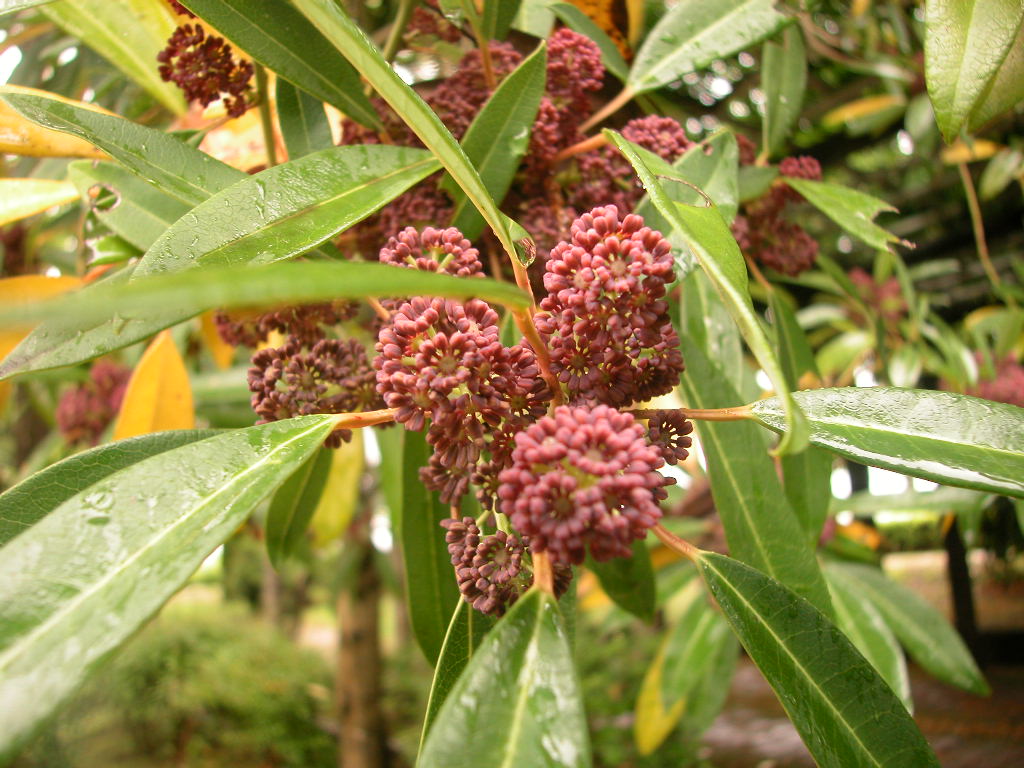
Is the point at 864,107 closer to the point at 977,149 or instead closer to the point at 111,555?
the point at 977,149

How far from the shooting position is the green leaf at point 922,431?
39 cm

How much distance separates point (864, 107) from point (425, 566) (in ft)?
5.03

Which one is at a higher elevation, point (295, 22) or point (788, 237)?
point (295, 22)

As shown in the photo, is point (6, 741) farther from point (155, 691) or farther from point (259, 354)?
point (155, 691)

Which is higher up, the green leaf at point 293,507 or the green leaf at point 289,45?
the green leaf at point 289,45

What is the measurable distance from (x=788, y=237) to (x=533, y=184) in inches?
12.9

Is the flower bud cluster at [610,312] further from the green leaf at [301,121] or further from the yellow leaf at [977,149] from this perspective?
the yellow leaf at [977,149]

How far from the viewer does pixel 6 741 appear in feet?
0.88

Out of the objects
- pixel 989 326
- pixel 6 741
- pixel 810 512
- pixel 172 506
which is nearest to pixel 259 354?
Answer: pixel 172 506

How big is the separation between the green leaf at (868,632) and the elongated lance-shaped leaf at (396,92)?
891mm

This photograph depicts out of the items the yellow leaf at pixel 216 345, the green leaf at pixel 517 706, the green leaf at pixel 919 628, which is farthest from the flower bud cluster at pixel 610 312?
the green leaf at pixel 919 628

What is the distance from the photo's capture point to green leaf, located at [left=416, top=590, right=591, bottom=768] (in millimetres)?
314

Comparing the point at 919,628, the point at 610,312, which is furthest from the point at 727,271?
the point at 919,628

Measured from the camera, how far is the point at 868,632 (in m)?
1.14
